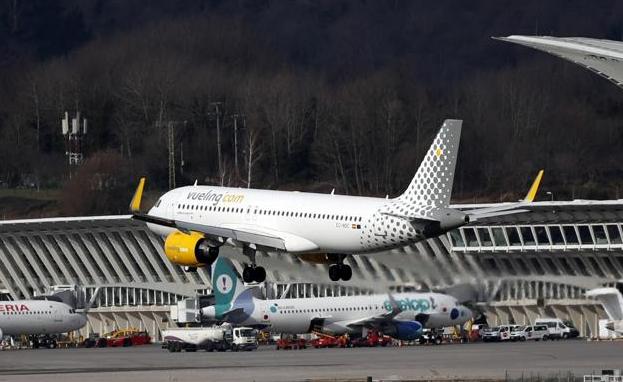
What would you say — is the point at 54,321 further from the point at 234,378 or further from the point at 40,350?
the point at 234,378

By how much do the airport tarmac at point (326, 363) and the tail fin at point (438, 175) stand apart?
478 inches

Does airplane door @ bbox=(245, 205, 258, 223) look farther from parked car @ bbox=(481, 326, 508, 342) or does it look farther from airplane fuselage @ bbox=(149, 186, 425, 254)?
parked car @ bbox=(481, 326, 508, 342)

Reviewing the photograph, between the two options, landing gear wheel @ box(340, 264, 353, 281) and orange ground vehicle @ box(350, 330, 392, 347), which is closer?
landing gear wheel @ box(340, 264, 353, 281)

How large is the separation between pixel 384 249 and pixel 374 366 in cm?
2546

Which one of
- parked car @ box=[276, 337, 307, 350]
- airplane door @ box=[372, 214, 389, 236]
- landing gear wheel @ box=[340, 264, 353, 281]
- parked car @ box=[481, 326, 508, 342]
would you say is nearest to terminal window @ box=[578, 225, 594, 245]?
parked car @ box=[481, 326, 508, 342]

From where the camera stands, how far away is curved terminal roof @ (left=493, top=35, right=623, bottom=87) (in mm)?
123625

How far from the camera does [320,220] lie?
115500mm

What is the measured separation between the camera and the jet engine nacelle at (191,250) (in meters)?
118

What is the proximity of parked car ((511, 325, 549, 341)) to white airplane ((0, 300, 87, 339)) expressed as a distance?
138ft

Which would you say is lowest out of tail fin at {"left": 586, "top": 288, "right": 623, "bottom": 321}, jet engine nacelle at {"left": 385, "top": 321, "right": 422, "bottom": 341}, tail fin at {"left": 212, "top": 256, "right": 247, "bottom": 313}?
jet engine nacelle at {"left": 385, "top": 321, "right": 422, "bottom": 341}

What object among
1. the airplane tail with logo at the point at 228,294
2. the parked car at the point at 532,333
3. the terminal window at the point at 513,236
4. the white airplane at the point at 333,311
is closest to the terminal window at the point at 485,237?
the terminal window at the point at 513,236

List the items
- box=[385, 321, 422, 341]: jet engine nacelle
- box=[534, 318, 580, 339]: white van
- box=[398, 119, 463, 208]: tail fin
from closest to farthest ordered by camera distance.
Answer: box=[398, 119, 463, 208]: tail fin < box=[534, 318, 580, 339]: white van < box=[385, 321, 422, 341]: jet engine nacelle

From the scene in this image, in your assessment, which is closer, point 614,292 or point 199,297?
point 614,292

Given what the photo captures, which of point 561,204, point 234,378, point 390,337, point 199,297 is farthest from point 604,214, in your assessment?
point 234,378
